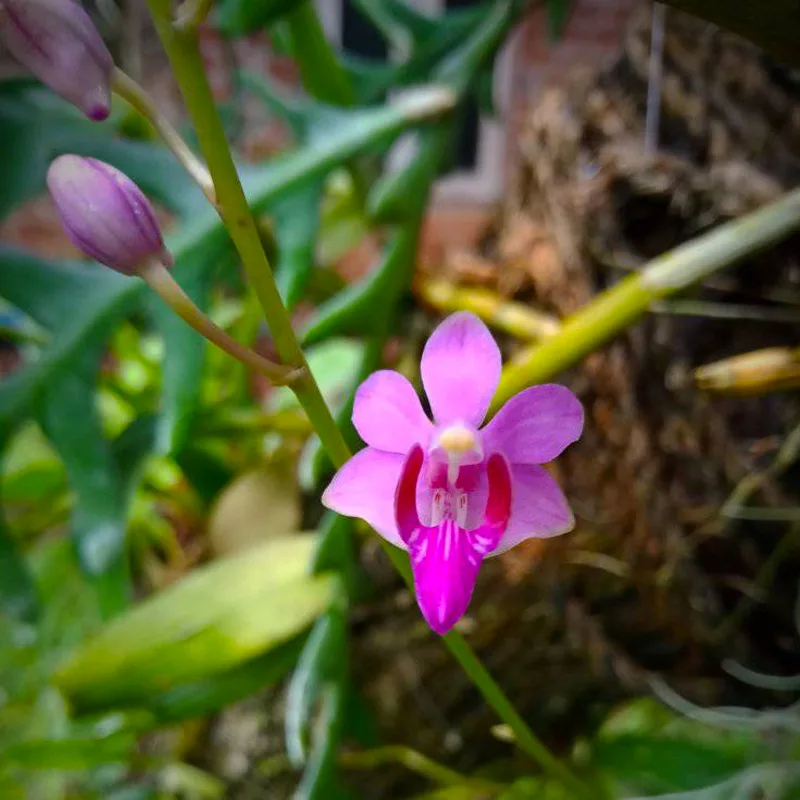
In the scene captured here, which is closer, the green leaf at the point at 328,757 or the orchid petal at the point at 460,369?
the orchid petal at the point at 460,369

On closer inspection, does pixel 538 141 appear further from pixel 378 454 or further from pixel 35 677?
pixel 35 677

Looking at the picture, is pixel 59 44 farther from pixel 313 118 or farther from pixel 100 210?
pixel 313 118

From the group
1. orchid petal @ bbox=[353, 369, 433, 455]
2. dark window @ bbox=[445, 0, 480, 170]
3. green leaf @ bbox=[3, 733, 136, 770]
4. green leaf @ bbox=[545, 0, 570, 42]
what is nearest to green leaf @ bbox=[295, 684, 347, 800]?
green leaf @ bbox=[3, 733, 136, 770]

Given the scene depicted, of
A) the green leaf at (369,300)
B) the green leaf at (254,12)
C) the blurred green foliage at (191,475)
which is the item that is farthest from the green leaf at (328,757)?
the green leaf at (254,12)

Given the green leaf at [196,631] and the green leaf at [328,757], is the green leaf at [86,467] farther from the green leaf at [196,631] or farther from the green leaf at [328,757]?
the green leaf at [328,757]

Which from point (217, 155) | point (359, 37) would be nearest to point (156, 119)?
point (217, 155)

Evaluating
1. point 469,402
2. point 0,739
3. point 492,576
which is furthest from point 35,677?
point 469,402

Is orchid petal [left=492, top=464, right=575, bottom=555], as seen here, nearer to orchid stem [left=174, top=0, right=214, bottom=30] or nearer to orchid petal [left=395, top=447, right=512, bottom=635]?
orchid petal [left=395, top=447, right=512, bottom=635]
